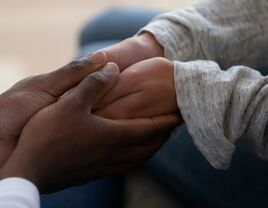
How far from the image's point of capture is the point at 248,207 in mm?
599

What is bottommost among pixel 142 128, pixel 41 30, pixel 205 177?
pixel 41 30

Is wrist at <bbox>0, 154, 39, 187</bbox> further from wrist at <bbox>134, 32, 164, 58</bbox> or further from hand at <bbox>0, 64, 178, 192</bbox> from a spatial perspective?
wrist at <bbox>134, 32, 164, 58</bbox>

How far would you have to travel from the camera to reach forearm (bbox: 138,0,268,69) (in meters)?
0.67

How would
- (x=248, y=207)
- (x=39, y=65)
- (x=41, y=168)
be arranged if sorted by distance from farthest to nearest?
(x=39, y=65), (x=248, y=207), (x=41, y=168)

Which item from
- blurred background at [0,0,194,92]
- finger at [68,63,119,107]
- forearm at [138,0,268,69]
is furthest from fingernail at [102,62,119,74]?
blurred background at [0,0,194,92]

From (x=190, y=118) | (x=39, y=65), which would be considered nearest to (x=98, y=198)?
(x=190, y=118)

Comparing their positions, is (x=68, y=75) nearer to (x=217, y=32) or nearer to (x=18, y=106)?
(x=18, y=106)

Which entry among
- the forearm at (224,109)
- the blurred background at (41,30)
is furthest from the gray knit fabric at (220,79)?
the blurred background at (41,30)

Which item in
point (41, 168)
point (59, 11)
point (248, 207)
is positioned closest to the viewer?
point (41, 168)

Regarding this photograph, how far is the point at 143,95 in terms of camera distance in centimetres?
58

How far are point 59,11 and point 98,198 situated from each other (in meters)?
1.64

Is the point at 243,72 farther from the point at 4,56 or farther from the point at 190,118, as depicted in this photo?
the point at 4,56

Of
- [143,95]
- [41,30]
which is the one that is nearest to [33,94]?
[143,95]

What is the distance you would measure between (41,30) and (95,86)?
62.3 inches
